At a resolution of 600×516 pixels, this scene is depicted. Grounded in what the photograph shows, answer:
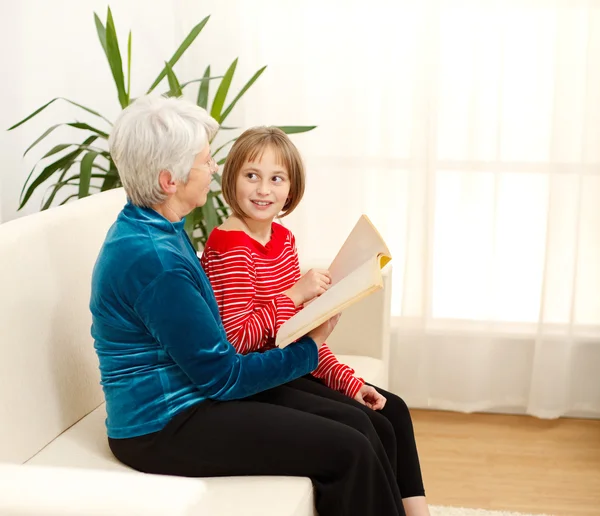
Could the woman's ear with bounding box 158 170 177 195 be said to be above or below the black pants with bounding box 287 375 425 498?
above

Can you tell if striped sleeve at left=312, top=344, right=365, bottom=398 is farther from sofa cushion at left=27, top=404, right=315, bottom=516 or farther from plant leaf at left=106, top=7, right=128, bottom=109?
plant leaf at left=106, top=7, right=128, bottom=109

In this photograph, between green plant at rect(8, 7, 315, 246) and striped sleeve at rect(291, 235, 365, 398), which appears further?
green plant at rect(8, 7, 315, 246)

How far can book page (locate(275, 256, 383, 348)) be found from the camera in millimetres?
1582

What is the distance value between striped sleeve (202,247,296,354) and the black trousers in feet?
0.70

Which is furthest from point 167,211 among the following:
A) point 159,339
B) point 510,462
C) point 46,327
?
point 510,462

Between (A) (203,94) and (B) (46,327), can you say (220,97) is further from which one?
(B) (46,327)

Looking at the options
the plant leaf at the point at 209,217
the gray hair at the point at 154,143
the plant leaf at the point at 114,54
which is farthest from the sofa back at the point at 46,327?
the plant leaf at the point at 114,54

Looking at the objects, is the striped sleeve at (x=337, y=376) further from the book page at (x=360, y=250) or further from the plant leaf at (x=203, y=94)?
the plant leaf at (x=203, y=94)

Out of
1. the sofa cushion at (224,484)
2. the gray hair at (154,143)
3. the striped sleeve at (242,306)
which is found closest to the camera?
the sofa cushion at (224,484)

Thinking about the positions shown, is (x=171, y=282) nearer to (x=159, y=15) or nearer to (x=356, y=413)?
(x=356, y=413)

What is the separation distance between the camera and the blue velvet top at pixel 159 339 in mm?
1587

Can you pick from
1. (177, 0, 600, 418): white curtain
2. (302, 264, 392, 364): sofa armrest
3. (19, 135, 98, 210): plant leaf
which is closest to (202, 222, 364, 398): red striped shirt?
(302, 264, 392, 364): sofa armrest

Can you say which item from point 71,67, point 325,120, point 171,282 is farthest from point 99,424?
point 325,120

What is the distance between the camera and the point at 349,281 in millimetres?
1666
